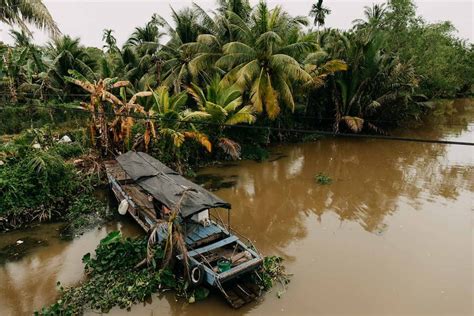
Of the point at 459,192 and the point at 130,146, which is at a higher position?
the point at 130,146

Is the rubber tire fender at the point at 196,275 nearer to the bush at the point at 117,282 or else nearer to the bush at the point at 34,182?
the bush at the point at 117,282

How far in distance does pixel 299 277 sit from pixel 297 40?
1169 centimetres

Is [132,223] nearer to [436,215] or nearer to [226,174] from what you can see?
[226,174]

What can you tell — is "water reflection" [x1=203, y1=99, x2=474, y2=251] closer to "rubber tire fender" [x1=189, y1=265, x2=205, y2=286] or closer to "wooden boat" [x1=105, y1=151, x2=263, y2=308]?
"wooden boat" [x1=105, y1=151, x2=263, y2=308]

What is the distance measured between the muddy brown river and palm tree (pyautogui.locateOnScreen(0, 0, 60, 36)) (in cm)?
513

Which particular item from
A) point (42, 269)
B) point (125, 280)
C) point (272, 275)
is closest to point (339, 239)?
point (272, 275)

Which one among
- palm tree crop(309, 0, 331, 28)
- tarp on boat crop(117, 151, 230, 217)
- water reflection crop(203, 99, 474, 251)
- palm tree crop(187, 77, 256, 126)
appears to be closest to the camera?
tarp on boat crop(117, 151, 230, 217)

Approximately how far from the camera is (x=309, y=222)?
1034cm

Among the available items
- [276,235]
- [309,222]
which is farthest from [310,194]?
[276,235]

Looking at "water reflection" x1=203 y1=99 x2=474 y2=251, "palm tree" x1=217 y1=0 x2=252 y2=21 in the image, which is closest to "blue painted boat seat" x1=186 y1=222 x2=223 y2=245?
"water reflection" x1=203 y1=99 x2=474 y2=251

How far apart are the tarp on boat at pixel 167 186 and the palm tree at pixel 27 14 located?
12.4ft

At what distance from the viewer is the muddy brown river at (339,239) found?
22.5 ft

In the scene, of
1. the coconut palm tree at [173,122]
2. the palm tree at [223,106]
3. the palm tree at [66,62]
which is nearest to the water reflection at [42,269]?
the coconut palm tree at [173,122]

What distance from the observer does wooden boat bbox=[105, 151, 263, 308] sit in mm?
6719
